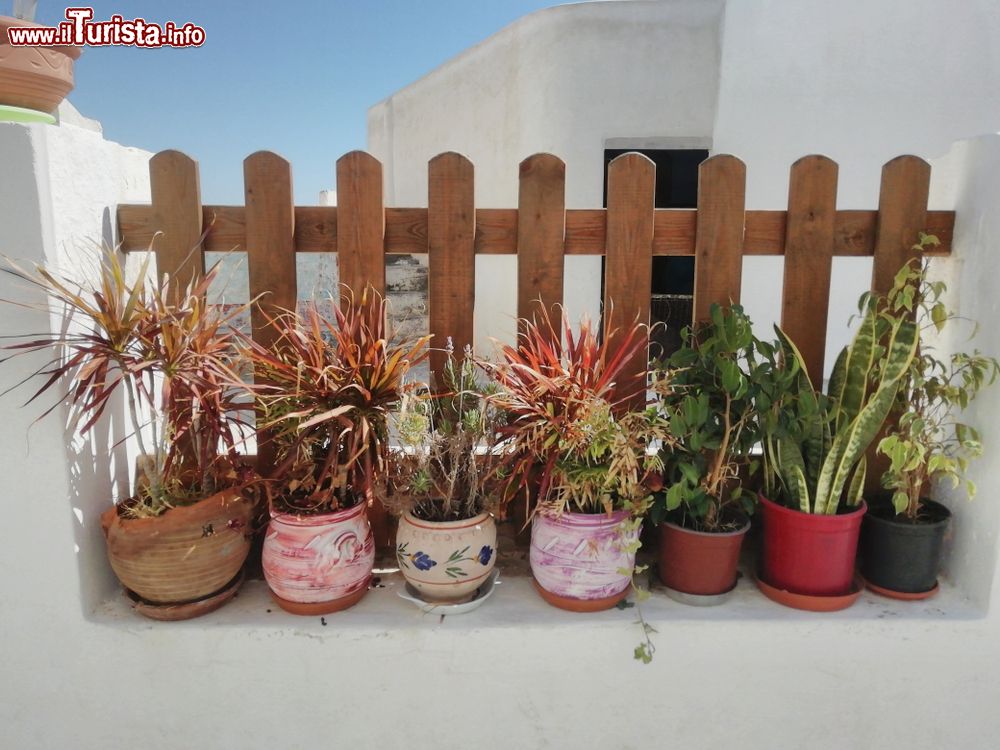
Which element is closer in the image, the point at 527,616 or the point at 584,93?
the point at 527,616

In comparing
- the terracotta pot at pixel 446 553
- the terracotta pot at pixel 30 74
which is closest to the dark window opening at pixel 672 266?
the terracotta pot at pixel 446 553

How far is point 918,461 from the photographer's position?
198cm

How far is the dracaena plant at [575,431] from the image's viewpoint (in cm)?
188

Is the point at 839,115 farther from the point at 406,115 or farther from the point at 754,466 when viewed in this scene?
the point at 406,115

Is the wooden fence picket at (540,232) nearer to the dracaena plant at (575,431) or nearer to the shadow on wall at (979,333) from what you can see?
the dracaena plant at (575,431)

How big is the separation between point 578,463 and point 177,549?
3.46ft

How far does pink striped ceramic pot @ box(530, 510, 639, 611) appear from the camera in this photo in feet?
6.42

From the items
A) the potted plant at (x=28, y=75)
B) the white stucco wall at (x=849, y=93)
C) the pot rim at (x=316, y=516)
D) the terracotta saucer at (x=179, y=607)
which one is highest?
the white stucco wall at (x=849, y=93)

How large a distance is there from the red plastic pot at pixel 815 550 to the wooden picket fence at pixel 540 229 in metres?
0.49

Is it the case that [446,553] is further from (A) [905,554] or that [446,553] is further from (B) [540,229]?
(A) [905,554]

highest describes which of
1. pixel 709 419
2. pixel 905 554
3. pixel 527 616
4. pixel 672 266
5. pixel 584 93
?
pixel 584 93

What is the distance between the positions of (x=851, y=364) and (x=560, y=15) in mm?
5536

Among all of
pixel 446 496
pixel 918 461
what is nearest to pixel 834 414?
pixel 918 461

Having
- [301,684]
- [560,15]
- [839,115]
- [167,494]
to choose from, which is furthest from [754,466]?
[560,15]
